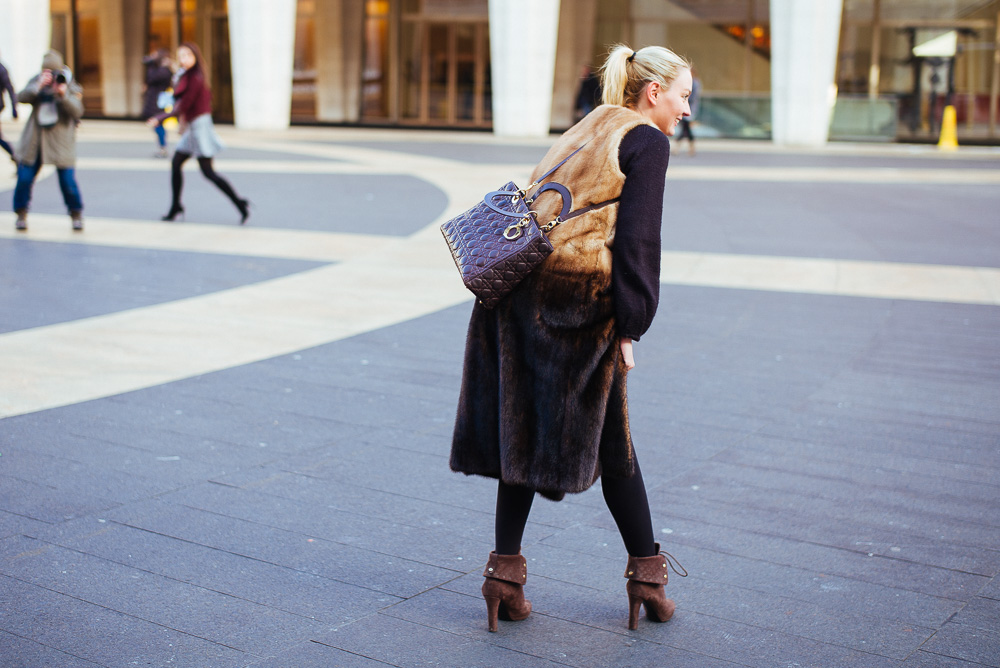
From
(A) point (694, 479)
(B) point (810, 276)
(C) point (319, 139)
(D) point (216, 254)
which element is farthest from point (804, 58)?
(A) point (694, 479)

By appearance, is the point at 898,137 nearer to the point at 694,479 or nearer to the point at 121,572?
the point at 694,479

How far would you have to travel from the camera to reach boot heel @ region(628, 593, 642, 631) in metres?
3.18

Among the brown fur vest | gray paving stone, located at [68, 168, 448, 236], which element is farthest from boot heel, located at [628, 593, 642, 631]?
gray paving stone, located at [68, 168, 448, 236]

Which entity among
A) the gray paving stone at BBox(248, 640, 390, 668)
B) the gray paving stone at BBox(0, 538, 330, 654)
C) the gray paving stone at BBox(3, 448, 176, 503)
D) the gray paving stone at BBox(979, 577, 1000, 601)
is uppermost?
the gray paving stone at BBox(248, 640, 390, 668)

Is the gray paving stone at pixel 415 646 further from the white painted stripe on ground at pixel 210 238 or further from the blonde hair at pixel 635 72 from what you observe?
the white painted stripe on ground at pixel 210 238

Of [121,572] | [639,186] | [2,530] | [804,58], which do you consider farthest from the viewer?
[804,58]

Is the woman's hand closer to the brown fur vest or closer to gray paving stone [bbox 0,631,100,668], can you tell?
the brown fur vest

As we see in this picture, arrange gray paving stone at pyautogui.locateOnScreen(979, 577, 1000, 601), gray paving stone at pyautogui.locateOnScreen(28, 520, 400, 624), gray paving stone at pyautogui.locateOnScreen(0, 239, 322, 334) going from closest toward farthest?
gray paving stone at pyautogui.locateOnScreen(28, 520, 400, 624) < gray paving stone at pyautogui.locateOnScreen(979, 577, 1000, 601) < gray paving stone at pyautogui.locateOnScreen(0, 239, 322, 334)

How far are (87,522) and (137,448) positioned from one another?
2.87 feet

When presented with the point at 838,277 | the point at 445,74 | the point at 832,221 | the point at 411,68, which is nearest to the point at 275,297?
the point at 838,277

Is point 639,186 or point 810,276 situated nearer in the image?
point 639,186

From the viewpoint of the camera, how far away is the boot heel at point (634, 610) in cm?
318

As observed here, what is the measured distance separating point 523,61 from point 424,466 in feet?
74.4

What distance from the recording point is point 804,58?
24609 millimetres
